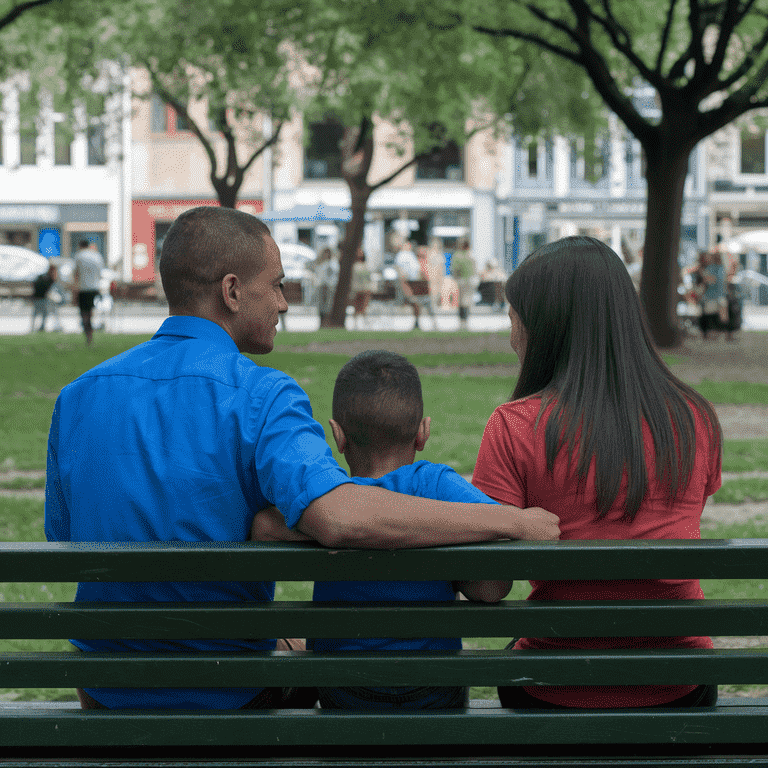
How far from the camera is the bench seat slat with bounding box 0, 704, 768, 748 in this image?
2.03 metres

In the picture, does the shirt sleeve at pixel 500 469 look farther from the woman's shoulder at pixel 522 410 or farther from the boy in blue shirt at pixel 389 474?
the boy in blue shirt at pixel 389 474

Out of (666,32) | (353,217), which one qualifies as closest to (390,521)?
(666,32)

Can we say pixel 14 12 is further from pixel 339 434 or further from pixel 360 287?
pixel 339 434

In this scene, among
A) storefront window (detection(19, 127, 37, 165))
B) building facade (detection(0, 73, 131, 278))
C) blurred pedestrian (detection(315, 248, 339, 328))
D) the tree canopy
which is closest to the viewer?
the tree canopy

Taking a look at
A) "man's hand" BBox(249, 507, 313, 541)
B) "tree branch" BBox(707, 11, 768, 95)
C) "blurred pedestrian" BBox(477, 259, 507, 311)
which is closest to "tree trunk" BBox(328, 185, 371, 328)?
"blurred pedestrian" BBox(477, 259, 507, 311)

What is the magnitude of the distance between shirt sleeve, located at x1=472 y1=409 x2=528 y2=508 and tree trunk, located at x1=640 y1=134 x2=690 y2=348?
16902 millimetres

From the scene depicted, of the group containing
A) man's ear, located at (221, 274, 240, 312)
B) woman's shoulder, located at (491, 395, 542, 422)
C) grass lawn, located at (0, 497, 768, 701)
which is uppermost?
man's ear, located at (221, 274, 240, 312)

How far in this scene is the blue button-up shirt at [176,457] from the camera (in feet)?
7.00

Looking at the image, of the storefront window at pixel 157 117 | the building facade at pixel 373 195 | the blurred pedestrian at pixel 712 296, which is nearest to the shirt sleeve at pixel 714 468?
the blurred pedestrian at pixel 712 296

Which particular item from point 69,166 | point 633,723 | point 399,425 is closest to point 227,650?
point 399,425

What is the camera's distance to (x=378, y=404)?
2324 mm

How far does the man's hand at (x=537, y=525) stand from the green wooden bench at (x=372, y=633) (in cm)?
10

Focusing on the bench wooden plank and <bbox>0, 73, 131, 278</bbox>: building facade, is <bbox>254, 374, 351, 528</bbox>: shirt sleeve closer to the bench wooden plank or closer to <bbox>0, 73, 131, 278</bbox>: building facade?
the bench wooden plank

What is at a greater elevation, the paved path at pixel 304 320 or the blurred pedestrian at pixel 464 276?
the blurred pedestrian at pixel 464 276
